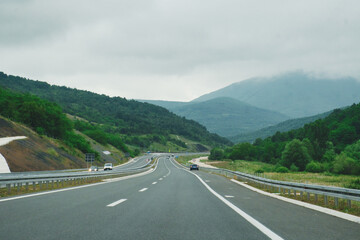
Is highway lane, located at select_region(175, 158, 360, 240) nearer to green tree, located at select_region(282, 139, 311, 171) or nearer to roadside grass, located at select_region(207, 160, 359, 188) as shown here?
roadside grass, located at select_region(207, 160, 359, 188)

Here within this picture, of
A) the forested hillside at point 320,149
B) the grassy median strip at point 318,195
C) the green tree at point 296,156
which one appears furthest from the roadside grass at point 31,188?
the green tree at point 296,156

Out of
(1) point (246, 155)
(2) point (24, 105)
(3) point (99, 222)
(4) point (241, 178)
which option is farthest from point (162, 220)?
(1) point (246, 155)

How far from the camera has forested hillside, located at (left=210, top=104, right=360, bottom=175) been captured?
309 feet

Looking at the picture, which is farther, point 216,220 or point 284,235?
point 216,220

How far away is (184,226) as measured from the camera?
7117mm

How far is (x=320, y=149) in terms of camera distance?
125 metres

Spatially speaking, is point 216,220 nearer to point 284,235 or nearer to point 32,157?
point 284,235

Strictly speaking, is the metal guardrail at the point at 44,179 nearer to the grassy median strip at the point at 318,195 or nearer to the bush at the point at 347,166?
the grassy median strip at the point at 318,195

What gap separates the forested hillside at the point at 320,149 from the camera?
9409 centimetres

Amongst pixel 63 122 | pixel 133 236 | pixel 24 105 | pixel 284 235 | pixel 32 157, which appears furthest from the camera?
pixel 63 122

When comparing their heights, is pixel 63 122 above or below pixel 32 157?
above

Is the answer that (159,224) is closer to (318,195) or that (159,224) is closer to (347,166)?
(318,195)

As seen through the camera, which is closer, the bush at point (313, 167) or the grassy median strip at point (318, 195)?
the grassy median strip at point (318, 195)

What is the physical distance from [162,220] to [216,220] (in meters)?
1.24
